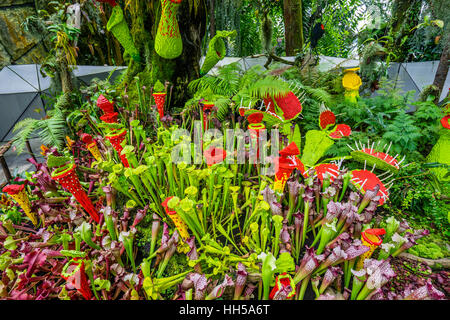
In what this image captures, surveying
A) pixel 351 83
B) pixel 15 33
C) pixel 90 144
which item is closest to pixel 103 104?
pixel 90 144

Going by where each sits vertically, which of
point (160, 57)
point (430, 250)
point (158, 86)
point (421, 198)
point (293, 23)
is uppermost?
point (293, 23)

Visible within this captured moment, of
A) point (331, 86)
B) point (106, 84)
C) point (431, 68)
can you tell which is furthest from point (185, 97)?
point (431, 68)

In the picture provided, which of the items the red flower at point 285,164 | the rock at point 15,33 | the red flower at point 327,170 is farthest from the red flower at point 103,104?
the rock at point 15,33

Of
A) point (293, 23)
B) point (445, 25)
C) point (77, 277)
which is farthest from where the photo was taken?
point (293, 23)

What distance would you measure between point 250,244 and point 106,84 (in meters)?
2.45

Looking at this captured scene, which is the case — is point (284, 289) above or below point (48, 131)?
below

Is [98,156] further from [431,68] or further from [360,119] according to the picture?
[431,68]

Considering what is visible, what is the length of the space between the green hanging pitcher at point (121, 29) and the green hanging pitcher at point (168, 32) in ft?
1.29

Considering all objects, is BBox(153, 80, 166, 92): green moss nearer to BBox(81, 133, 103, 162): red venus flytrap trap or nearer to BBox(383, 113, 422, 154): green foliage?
BBox(81, 133, 103, 162): red venus flytrap trap

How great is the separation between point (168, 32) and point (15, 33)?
5.72 metres

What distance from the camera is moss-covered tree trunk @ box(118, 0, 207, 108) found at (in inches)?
88.0

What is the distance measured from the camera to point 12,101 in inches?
128

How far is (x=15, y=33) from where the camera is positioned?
5.43 meters

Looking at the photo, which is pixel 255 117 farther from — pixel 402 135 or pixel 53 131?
pixel 53 131
